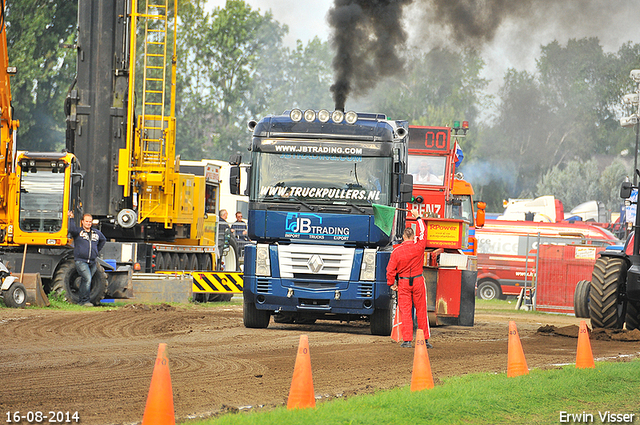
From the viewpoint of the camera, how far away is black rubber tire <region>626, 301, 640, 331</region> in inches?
674

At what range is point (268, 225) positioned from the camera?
14945mm

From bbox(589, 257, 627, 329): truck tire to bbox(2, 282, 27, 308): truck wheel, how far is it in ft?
37.7

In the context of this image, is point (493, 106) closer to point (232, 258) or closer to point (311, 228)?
point (232, 258)

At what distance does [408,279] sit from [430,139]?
31.2 feet

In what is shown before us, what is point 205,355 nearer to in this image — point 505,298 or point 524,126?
A: point 505,298

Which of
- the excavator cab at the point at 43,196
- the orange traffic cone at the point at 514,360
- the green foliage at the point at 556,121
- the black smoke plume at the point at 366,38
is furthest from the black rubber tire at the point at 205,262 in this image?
the green foliage at the point at 556,121

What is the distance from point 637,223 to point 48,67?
42.5 meters

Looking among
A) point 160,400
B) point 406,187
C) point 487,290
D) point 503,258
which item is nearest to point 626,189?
point 406,187

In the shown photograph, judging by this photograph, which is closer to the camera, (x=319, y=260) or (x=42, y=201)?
(x=319, y=260)

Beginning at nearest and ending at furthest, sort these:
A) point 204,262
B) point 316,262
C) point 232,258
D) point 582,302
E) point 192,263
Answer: point 316,262, point 582,302, point 192,263, point 204,262, point 232,258

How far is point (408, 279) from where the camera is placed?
1391cm

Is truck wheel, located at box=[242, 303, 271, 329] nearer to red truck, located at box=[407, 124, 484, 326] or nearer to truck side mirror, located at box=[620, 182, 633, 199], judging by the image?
red truck, located at box=[407, 124, 484, 326]

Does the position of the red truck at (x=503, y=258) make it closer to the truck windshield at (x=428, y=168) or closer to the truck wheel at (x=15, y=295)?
the truck windshield at (x=428, y=168)

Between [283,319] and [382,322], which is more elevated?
[382,322]
